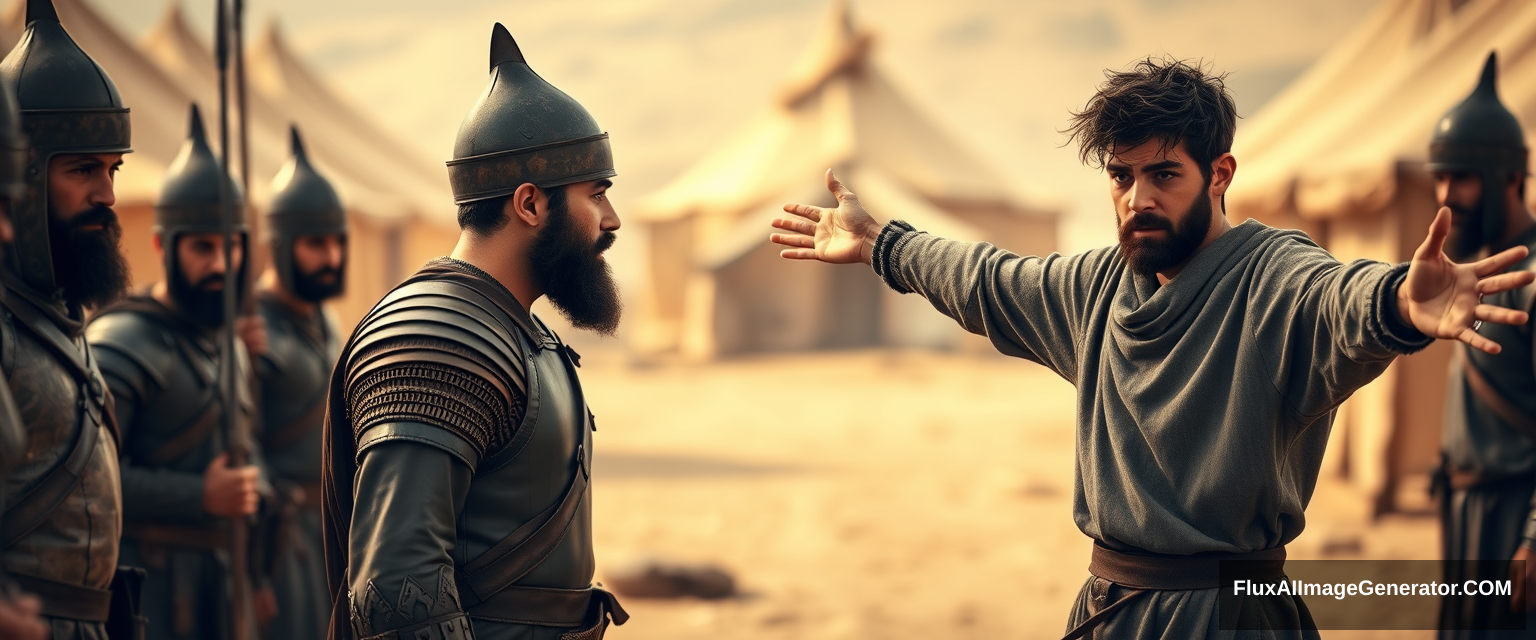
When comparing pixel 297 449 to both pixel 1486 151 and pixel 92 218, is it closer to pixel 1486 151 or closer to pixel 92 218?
pixel 92 218

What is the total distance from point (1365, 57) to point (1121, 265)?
36.6ft

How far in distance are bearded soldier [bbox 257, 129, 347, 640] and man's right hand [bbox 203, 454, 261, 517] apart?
68 cm

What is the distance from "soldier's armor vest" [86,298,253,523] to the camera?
12.5 ft

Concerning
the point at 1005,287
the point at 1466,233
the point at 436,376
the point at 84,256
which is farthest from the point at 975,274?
the point at 1466,233

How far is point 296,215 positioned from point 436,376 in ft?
9.74

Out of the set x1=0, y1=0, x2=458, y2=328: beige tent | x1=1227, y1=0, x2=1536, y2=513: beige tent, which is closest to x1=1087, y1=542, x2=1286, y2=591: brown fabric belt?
x1=1227, y1=0, x2=1536, y2=513: beige tent

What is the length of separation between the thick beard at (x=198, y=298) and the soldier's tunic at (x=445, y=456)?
197 cm

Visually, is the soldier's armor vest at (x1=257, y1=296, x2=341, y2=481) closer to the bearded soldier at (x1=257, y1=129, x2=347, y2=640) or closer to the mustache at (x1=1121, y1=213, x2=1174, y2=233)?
the bearded soldier at (x1=257, y1=129, x2=347, y2=640)

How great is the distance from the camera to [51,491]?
8.68 feet

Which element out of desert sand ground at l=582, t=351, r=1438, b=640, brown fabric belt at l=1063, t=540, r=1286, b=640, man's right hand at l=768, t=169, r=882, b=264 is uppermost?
man's right hand at l=768, t=169, r=882, b=264

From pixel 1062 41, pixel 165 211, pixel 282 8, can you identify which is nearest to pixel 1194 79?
pixel 165 211

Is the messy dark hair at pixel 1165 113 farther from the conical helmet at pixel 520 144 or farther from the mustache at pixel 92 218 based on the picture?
the mustache at pixel 92 218

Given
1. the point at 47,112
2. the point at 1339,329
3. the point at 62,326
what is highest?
the point at 47,112

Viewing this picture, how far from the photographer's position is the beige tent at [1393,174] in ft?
29.9
